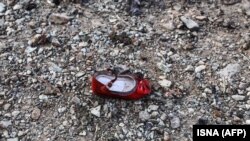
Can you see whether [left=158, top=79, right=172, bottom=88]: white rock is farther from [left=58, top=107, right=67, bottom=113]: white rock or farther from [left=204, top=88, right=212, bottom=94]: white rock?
[left=58, top=107, right=67, bottom=113]: white rock

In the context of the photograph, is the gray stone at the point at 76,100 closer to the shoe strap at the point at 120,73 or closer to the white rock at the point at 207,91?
the shoe strap at the point at 120,73

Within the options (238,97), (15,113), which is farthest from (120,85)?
(238,97)

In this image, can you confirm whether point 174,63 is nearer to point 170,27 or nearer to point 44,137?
point 170,27

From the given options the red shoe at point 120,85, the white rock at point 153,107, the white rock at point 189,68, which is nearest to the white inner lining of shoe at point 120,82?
the red shoe at point 120,85

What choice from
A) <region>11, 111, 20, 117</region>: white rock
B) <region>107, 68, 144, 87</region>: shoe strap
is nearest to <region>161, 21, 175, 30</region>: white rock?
<region>107, 68, 144, 87</region>: shoe strap

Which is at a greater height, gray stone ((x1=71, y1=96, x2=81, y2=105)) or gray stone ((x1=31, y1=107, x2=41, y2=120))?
gray stone ((x1=71, y1=96, x2=81, y2=105))
